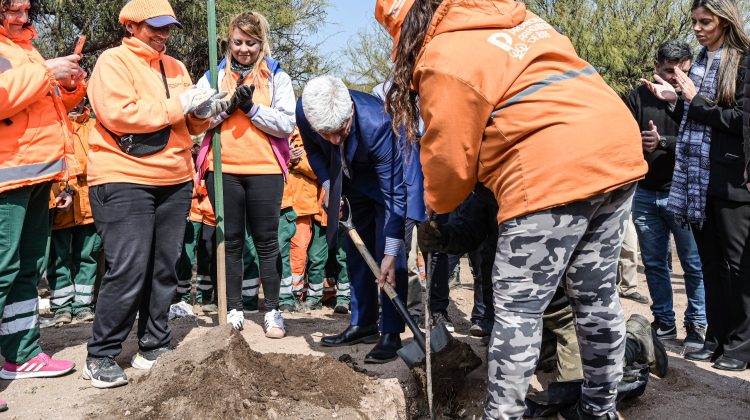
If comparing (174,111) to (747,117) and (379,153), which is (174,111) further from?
(747,117)

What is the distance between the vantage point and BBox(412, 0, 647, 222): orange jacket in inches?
93.4

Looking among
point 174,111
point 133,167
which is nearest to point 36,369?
point 133,167

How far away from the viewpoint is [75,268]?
541 cm

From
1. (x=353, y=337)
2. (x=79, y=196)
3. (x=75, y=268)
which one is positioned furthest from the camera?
(x=75, y=268)

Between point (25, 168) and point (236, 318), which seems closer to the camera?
point (25, 168)

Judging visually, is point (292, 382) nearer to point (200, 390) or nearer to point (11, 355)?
point (200, 390)

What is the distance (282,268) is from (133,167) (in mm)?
2377

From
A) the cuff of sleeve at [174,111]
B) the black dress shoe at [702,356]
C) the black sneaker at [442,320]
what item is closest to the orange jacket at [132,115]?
the cuff of sleeve at [174,111]

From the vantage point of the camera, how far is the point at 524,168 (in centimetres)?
241

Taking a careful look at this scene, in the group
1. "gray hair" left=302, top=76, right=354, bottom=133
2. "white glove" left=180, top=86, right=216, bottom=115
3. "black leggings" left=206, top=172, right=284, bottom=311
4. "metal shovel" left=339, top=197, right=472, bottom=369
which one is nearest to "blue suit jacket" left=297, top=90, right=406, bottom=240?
"gray hair" left=302, top=76, right=354, bottom=133

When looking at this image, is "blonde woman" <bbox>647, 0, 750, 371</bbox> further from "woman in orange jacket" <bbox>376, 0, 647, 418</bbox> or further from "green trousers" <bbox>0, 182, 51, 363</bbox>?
"green trousers" <bbox>0, 182, 51, 363</bbox>

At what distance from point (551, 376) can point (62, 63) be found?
10.4 feet

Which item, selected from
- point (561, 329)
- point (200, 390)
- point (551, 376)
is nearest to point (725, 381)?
point (551, 376)

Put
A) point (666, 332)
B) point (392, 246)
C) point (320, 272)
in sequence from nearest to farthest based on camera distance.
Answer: point (392, 246) < point (666, 332) < point (320, 272)
